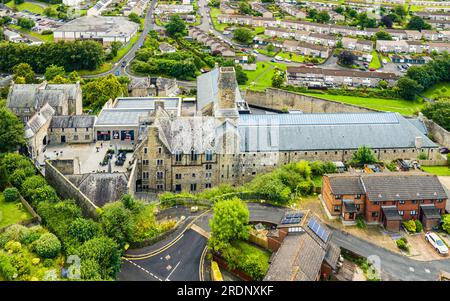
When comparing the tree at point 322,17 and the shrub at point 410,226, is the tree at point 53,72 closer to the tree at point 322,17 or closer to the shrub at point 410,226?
the shrub at point 410,226

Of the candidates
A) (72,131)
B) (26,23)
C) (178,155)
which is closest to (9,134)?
(72,131)

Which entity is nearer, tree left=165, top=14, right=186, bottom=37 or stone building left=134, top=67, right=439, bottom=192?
stone building left=134, top=67, right=439, bottom=192

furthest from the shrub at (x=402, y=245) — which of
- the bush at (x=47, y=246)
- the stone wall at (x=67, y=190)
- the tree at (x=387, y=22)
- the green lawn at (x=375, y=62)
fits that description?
the tree at (x=387, y=22)

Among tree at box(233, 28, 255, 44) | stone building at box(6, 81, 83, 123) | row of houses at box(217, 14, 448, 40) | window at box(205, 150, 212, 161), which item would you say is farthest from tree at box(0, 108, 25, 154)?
row of houses at box(217, 14, 448, 40)

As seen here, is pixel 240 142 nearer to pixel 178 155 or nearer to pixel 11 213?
pixel 178 155

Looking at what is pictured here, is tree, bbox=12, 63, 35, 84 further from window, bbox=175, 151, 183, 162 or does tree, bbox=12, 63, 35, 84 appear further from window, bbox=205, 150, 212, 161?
window, bbox=205, 150, 212, 161
